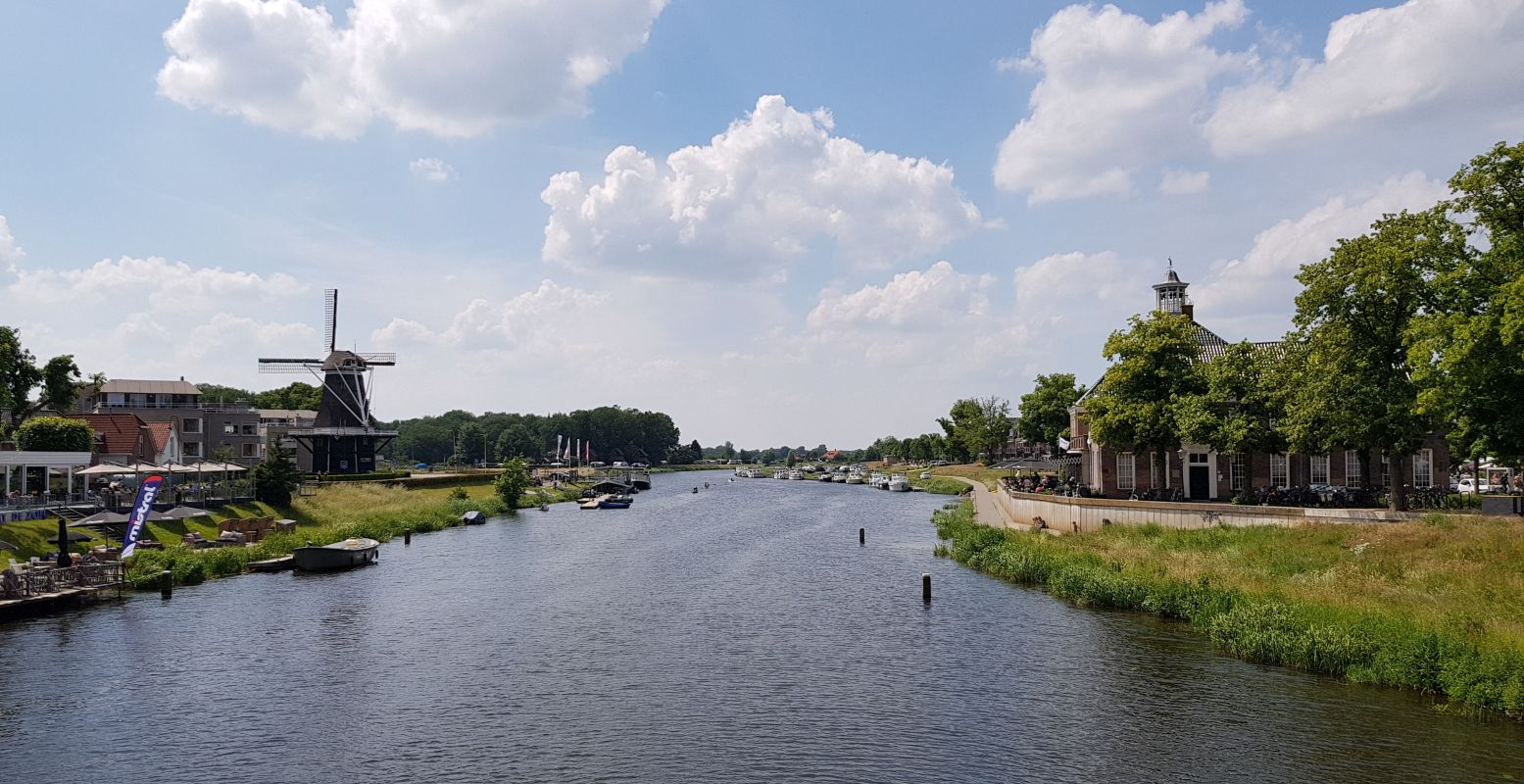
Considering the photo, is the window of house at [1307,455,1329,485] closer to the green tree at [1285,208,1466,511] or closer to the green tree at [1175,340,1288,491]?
the green tree at [1175,340,1288,491]

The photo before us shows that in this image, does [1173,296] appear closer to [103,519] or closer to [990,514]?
[990,514]

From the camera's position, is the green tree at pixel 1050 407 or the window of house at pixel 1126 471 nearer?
the window of house at pixel 1126 471

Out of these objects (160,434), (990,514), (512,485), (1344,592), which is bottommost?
(990,514)

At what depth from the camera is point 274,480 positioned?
7469 centimetres

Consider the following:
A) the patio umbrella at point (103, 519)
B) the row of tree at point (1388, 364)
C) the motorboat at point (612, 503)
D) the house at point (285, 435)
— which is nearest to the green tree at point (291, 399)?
the house at point (285, 435)

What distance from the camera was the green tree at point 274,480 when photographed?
74125 mm

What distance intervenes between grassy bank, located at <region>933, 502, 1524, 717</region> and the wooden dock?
46308 millimetres

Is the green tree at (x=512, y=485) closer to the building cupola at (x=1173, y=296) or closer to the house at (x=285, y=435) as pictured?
the house at (x=285, y=435)

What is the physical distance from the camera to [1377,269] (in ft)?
150

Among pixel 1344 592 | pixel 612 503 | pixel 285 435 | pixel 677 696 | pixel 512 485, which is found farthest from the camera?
pixel 612 503

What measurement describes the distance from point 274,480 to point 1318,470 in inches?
3025

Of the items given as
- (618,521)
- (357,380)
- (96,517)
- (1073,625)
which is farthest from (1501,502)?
(357,380)

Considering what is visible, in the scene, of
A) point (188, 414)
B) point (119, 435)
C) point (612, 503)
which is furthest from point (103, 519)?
point (612, 503)

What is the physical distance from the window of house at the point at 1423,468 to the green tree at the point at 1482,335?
1671 cm
